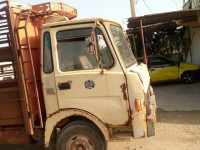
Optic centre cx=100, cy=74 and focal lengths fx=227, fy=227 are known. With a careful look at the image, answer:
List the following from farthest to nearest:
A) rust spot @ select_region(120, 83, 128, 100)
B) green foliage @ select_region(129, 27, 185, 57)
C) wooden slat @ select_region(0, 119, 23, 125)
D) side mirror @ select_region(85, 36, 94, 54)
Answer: green foliage @ select_region(129, 27, 185, 57) < wooden slat @ select_region(0, 119, 23, 125) < rust spot @ select_region(120, 83, 128, 100) < side mirror @ select_region(85, 36, 94, 54)

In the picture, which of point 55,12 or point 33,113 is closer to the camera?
point 33,113

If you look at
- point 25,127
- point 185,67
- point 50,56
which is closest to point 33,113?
point 25,127

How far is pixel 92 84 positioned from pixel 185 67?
316 inches

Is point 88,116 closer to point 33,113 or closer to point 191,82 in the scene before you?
point 33,113

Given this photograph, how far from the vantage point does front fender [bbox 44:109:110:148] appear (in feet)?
11.8

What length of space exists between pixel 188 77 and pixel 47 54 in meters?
8.54

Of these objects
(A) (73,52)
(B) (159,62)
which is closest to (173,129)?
(A) (73,52)

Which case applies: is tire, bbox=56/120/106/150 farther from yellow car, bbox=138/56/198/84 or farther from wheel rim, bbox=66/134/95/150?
yellow car, bbox=138/56/198/84

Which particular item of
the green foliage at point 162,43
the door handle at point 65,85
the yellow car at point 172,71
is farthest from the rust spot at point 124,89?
the green foliage at point 162,43

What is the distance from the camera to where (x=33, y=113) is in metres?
3.78

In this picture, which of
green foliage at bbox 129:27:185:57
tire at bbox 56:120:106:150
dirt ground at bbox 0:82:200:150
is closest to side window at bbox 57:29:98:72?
tire at bbox 56:120:106:150

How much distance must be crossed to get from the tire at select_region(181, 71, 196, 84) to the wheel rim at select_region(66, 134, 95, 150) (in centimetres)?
812

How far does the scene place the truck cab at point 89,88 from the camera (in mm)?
3525

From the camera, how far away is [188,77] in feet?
34.9
